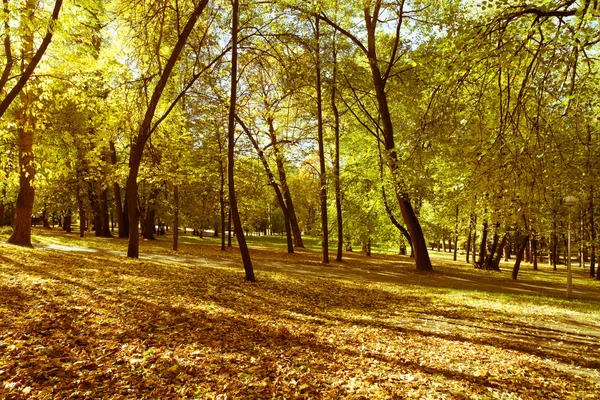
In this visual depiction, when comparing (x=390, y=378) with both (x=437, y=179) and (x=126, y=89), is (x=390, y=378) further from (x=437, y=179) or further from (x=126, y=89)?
(x=437, y=179)

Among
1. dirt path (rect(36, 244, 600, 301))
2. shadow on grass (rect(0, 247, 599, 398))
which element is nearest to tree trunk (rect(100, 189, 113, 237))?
dirt path (rect(36, 244, 600, 301))

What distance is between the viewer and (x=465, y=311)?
947cm

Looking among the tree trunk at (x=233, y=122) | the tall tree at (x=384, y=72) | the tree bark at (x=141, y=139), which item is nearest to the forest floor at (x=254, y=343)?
the tree trunk at (x=233, y=122)

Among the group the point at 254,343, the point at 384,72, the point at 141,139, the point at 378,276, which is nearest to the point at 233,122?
the point at 141,139

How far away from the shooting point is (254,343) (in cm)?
573

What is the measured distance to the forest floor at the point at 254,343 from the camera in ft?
13.8

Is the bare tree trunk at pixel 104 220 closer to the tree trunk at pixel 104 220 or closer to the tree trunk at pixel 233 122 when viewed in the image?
the tree trunk at pixel 104 220

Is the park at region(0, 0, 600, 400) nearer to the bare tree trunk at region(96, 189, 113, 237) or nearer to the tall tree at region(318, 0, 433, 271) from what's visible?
the tall tree at region(318, 0, 433, 271)

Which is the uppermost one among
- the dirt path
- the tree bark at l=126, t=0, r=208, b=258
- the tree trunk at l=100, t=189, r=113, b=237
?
the tree bark at l=126, t=0, r=208, b=258

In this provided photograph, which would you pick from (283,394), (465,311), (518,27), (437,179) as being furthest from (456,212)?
(283,394)

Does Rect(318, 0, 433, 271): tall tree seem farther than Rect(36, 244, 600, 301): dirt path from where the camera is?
Yes

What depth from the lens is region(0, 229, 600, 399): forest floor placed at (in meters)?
4.21

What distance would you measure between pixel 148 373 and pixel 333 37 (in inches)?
722

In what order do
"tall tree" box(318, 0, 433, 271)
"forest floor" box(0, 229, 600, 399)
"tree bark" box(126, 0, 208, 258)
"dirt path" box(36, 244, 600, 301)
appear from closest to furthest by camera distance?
"forest floor" box(0, 229, 600, 399) → "tree bark" box(126, 0, 208, 258) → "dirt path" box(36, 244, 600, 301) → "tall tree" box(318, 0, 433, 271)
